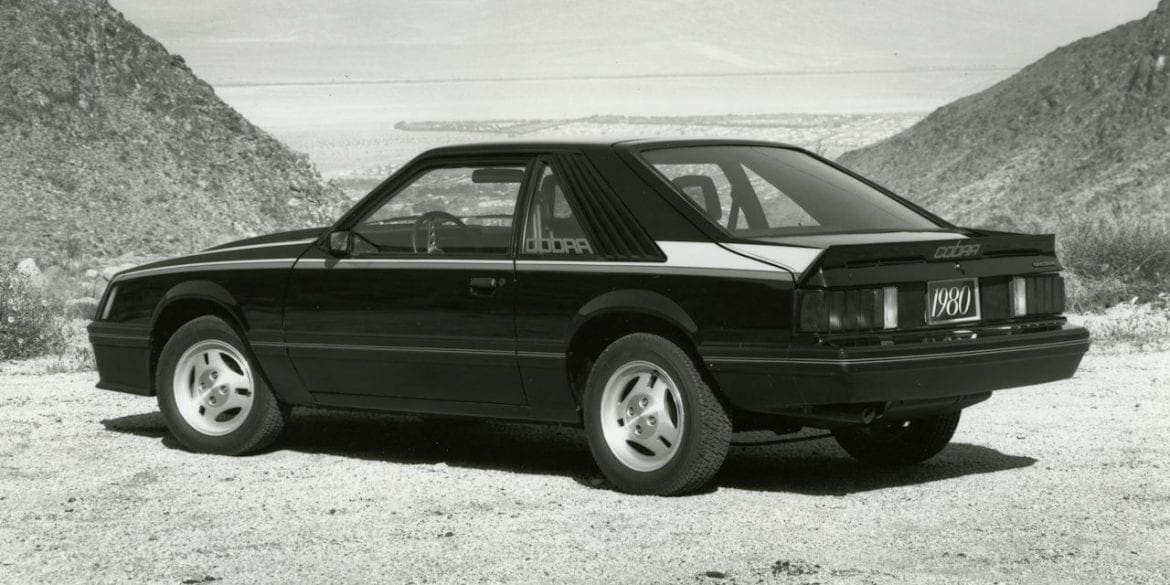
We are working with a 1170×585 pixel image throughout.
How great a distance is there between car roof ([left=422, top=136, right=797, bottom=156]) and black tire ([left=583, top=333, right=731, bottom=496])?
950 millimetres

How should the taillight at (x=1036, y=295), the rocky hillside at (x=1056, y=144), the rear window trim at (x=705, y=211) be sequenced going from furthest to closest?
the rocky hillside at (x=1056, y=144) < the taillight at (x=1036, y=295) < the rear window trim at (x=705, y=211)

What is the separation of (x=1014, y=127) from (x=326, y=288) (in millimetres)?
30940

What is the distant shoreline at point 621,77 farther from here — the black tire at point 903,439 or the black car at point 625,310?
the black tire at point 903,439

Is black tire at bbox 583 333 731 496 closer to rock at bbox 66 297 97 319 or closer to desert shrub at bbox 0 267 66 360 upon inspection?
desert shrub at bbox 0 267 66 360

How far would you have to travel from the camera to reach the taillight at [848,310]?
287 inches

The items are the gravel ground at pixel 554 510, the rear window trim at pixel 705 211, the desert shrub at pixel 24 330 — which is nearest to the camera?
the gravel ground at pixel 554 510

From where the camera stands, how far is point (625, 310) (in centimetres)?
779

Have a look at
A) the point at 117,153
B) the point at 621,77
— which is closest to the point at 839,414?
the point at 117,153

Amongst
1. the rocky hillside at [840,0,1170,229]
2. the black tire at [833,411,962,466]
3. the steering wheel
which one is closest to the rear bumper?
the black tire at [833,411,962,466]

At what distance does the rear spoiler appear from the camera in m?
7.30

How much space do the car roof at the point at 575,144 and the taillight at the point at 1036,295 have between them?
4.83 feet

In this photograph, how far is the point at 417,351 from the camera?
8.54 metres

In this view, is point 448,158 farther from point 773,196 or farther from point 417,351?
point 773,196

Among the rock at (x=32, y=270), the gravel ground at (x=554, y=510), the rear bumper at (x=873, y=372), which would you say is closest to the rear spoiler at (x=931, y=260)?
the rear bumper at (x=873, y=372)
